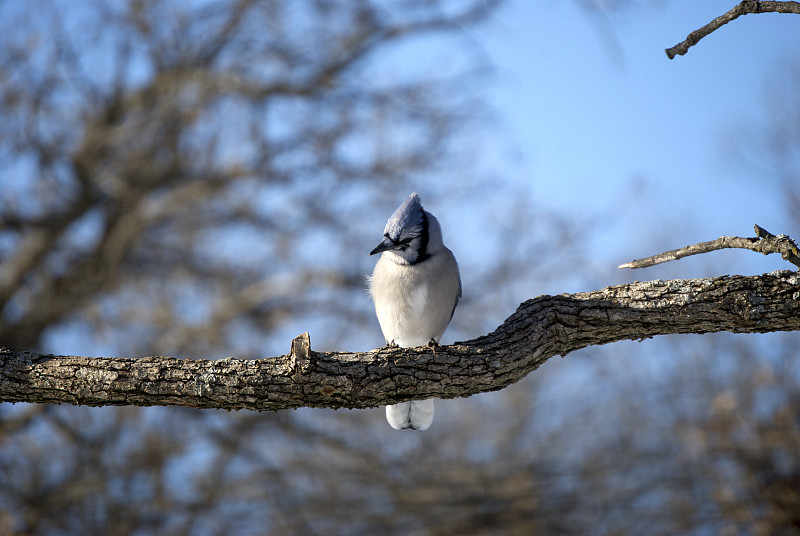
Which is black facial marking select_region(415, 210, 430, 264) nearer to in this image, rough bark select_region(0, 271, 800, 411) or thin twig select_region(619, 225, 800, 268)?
rough bark select_region(0, 271, 800, 411)

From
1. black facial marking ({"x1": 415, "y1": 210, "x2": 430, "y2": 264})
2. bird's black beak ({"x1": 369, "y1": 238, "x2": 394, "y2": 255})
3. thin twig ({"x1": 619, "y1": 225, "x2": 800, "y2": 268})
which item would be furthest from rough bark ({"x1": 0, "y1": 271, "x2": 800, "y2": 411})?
black facial marking ({"x1": 415, "y1": 210, "x2": 430, "y2": 264})

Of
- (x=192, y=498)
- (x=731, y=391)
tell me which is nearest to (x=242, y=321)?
(x=192, y=498)

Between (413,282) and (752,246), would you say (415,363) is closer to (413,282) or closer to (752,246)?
(413,282)

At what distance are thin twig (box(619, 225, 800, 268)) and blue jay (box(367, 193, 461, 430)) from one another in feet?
4.18

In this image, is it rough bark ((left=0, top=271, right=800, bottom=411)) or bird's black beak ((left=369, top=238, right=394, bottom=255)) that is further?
bird's black beak ((left=369, top=238, right=394, bottom=255))

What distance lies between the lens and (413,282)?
3426 mm

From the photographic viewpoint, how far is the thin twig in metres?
2.26

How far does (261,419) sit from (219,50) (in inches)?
164

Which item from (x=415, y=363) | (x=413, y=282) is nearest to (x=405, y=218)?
(x=413, y=282)

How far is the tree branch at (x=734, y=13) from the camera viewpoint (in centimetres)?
219

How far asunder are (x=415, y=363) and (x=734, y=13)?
4.92ft

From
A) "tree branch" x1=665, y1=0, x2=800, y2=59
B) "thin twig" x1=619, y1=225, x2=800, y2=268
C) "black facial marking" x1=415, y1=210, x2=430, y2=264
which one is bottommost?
"thin twig" x1=619, y1=225, x2=800, y2=268

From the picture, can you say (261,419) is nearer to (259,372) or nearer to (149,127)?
(149,127)

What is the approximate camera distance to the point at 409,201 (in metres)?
3.35
